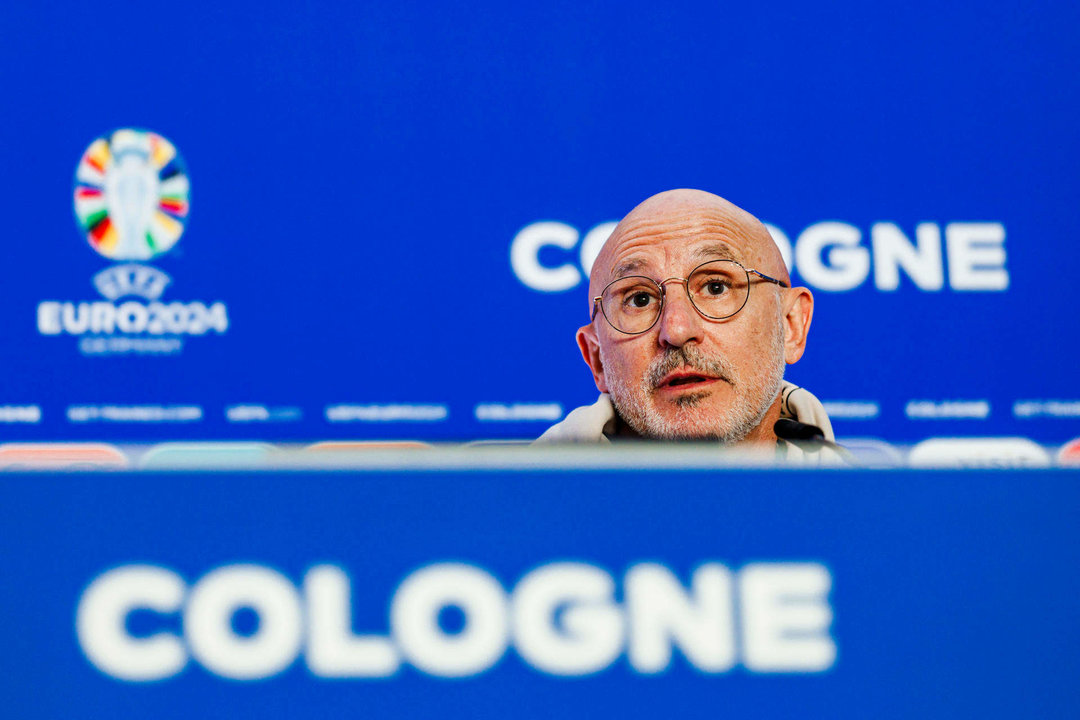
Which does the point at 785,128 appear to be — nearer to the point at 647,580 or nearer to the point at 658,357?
the point at 658,357

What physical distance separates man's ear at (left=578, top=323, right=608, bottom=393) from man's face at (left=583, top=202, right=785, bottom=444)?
0.21ft

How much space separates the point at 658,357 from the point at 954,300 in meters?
0.76

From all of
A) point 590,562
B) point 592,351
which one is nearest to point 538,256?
point 592,351

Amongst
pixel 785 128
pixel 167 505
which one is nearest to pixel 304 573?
pixel 167 505

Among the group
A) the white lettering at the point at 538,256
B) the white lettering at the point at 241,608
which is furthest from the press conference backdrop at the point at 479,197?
the white lettering at the point at 241,608

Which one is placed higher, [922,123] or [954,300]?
[922,123]

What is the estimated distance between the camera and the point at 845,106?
1856 millimetres

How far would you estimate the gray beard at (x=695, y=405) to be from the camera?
134 centimetres

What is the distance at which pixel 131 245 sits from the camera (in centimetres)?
180

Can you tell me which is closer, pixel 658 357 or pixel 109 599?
pixel 109 599

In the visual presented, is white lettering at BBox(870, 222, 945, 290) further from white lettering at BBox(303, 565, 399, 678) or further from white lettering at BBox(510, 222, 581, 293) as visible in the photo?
white lettering at BBox(303, 565, 399, 678)

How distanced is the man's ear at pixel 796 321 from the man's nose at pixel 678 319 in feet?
0.60

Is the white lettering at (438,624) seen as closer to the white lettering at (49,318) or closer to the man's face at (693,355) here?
the man's face at (693,355)

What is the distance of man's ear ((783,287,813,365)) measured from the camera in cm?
147
